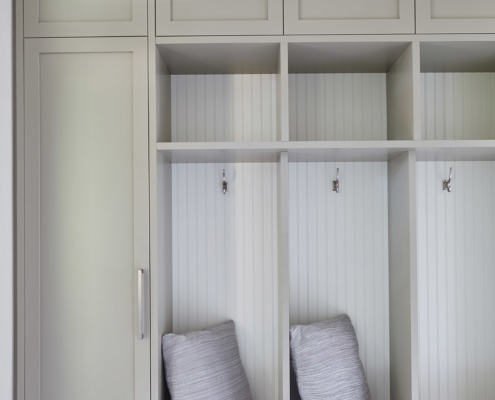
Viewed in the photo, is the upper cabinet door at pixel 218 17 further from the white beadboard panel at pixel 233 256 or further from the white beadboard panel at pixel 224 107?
the white beadboard panel at pixel 233 256

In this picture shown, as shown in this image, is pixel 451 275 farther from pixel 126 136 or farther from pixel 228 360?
pixel 126 136

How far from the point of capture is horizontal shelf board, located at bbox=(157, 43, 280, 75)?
79.7 inches

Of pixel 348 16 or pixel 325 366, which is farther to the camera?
pixel 325 366

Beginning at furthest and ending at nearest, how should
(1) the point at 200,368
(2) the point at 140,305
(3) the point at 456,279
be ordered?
(3) the point at 456,279 → (1) the point at 200,368 → (2) the point at 140,305

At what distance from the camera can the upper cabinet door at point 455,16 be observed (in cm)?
197

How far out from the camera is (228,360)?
2174mm

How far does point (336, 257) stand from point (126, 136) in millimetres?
1073

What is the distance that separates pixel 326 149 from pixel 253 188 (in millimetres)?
497

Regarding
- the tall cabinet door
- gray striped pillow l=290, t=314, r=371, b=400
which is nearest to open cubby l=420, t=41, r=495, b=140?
gray striped pillow l=290, t=314, r=371, b=400

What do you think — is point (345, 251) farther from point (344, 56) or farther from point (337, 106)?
point (344, 56)

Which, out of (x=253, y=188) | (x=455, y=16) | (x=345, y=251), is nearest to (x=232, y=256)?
(x=253, y=188)

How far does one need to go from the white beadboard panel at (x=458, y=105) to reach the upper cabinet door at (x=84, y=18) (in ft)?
4.21

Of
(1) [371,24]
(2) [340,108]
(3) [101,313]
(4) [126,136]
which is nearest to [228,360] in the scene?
(3) [101,313]

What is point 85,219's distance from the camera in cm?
197
